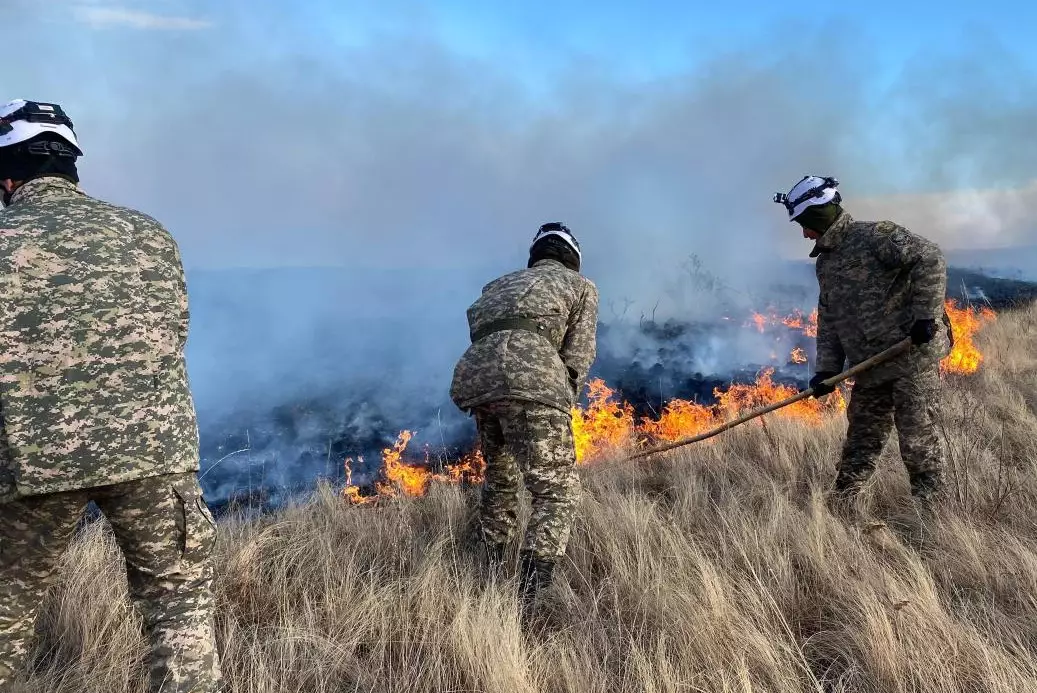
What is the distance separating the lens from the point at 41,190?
2.00 meters

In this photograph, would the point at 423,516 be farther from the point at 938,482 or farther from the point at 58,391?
the point at 938,482

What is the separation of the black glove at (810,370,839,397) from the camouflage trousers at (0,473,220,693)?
3.77 metres

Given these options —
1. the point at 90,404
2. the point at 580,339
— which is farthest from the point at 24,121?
the point at 580,339

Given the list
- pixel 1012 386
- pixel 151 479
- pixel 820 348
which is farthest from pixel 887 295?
pixel 1012 386

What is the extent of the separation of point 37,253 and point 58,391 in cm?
43

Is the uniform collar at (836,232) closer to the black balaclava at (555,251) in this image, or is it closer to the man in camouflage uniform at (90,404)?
the black balaclava at (555,251)

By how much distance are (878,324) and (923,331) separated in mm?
393

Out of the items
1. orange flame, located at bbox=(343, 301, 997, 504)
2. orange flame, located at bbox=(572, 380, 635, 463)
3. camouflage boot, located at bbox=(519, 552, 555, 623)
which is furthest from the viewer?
orange flame, located at bbox=(572, 380, 635, 463)

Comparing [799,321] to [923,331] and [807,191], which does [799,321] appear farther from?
[923,331]

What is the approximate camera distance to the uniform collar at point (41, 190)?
199 cm

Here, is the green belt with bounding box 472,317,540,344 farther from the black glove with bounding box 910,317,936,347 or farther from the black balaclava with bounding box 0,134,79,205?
the black glove with bounding box 910,317,936,347

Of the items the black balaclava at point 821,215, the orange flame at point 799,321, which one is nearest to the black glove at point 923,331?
the black balaclava at point 821,215

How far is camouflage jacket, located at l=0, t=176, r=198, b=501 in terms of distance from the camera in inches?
71.0

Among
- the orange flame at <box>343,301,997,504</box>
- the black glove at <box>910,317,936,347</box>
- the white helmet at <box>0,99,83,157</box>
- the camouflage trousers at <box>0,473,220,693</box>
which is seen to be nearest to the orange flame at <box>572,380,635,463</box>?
the orange flame at <box>343,301,997,504</box>
